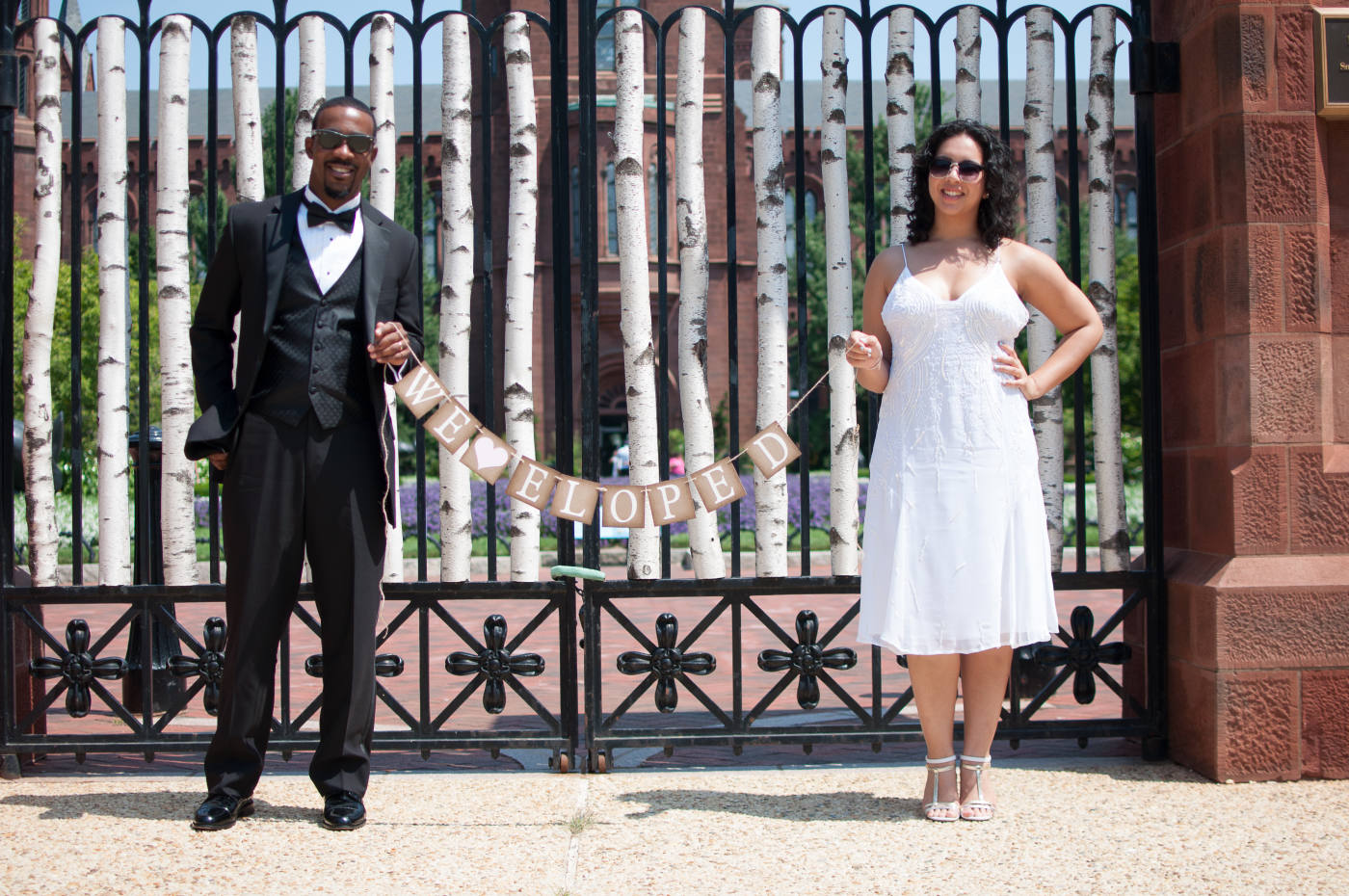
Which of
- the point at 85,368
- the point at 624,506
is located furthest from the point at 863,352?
the point at 85,368

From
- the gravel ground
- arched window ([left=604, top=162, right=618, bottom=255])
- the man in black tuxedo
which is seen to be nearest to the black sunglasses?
the man in black tuxedo

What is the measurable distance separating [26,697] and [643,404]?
243cm

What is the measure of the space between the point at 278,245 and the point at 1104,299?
2801 millimetres

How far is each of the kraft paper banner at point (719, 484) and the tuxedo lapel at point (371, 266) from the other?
104 cm

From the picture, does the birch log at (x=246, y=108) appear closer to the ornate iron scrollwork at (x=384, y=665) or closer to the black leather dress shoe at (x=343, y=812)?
the ornate iron scrollwork at (x=384, y=665)

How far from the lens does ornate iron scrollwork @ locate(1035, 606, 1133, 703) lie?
174 inches

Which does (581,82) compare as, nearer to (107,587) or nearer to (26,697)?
(107,587)

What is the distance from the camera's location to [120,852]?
10.9 feet

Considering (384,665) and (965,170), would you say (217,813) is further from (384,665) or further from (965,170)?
(965,170)

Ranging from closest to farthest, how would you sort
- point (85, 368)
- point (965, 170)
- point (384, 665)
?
1. point (965, 170)
2. point (384, 665)
3. point (85, 368)

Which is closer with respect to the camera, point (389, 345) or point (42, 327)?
point (389, 345)

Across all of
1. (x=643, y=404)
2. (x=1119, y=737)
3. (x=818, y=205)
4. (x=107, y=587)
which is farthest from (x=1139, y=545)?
(x=818, y=205)

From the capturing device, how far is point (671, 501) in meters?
3.82

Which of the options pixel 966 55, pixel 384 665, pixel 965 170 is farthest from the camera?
pixel 966 55
